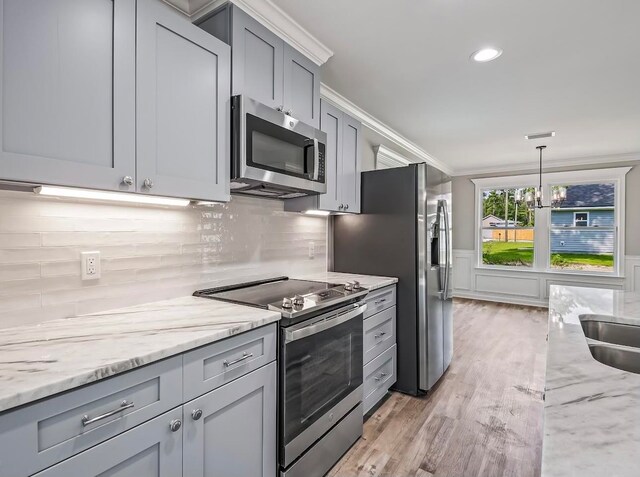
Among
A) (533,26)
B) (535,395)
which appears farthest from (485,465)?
(533,26)

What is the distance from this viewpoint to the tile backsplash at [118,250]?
1.31 meters

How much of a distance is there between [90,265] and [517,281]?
6.54 meters

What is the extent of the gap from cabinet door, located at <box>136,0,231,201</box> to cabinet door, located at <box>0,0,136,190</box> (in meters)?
0.06

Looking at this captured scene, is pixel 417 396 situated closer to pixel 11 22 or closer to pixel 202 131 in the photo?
pixel 202 131

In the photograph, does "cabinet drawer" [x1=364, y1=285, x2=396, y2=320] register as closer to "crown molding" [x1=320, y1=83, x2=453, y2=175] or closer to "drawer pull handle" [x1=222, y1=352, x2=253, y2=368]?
"drawer pull handle" [x1=222, y1=352, x2=253, y2=368]

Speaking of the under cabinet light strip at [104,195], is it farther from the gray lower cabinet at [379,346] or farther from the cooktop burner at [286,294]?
the gray lower cabinet at [379,346]

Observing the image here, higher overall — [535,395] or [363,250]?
[363,250]

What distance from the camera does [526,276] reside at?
19.8 ft

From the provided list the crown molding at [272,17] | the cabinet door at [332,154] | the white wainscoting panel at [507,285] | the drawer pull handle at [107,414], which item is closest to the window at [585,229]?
the white wainscoting panel at [507,285]

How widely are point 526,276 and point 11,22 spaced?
273 inches

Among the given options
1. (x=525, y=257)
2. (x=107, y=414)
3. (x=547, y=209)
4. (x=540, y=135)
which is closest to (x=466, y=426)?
(x=107, y=414)

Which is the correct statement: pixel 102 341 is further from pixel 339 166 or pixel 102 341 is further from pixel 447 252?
pixel 447 252

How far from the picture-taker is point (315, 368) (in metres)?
1.77

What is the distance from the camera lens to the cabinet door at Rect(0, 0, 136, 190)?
104 cm
